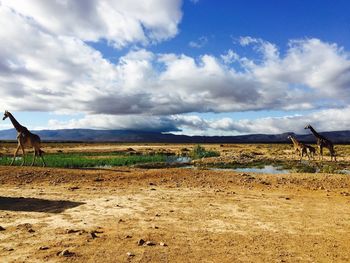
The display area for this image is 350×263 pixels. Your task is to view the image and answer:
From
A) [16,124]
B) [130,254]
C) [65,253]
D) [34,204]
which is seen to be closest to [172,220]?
[130,254]

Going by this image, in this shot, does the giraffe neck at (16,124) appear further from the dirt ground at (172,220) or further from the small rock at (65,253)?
the small rock at (65,253)

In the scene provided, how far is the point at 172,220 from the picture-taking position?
1346 cm

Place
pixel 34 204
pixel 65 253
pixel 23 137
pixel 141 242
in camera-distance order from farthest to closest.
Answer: pixel 23 137, pixel 34 204, pixel 141 242, pixel 65 253

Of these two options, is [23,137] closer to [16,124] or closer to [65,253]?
[16,124]

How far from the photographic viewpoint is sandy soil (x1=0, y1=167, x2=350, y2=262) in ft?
32.9

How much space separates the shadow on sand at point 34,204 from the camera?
15031 millimetres

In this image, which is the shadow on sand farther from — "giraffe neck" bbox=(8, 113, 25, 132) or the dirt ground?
"giraffe neck" bbox=(8, 113, 25, 132)

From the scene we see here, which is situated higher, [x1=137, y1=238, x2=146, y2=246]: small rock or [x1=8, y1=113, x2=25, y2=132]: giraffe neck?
[x1=8, y1=113, x2=25, y2=132]: giraffe neck

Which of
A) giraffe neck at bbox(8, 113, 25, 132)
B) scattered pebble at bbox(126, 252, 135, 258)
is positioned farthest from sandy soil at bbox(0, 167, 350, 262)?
giraffe neck at bbox(8, 113, 25, 132)

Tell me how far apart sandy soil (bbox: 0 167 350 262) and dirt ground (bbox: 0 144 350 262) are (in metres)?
0.03

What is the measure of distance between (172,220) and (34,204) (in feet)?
19.5

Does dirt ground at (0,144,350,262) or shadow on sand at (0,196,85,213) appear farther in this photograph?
shadow on sand at (0,196,85,213)

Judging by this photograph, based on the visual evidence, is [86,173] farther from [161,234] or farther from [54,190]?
[161,234]

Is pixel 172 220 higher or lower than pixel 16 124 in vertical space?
lower
